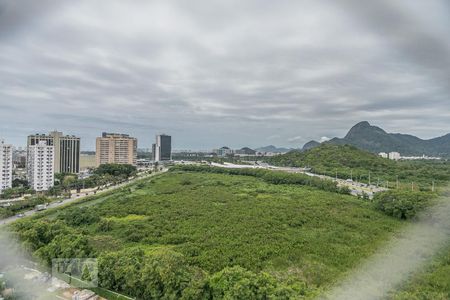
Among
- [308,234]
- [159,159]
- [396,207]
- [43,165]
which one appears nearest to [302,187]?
[396,207]

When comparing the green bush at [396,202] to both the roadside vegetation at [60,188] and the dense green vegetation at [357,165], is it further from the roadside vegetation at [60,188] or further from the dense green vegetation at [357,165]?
the roadside vegetation at [60,188]

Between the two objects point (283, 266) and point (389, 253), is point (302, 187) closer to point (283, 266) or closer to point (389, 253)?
point (283, 266)

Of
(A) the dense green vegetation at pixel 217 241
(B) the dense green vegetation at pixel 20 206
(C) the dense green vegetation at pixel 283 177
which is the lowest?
(B) the dense green vegetation at pixel 20 206

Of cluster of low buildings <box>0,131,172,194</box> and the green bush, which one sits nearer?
the green bush

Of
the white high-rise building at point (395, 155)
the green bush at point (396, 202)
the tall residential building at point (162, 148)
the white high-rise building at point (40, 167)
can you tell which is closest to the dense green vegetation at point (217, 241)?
the green bush at point (396, 202)

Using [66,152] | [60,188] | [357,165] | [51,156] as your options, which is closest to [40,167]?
[51,156]

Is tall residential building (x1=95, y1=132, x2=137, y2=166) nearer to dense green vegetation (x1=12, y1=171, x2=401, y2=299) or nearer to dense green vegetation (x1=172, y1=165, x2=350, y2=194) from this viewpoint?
dense green vegetation (x1=172, y1=165, x2=350, y2=194)

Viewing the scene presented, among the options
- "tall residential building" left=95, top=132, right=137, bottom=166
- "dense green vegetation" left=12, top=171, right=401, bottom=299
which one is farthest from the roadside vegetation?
"tall residential building" left=95, top=132, right=137, bottom=166
